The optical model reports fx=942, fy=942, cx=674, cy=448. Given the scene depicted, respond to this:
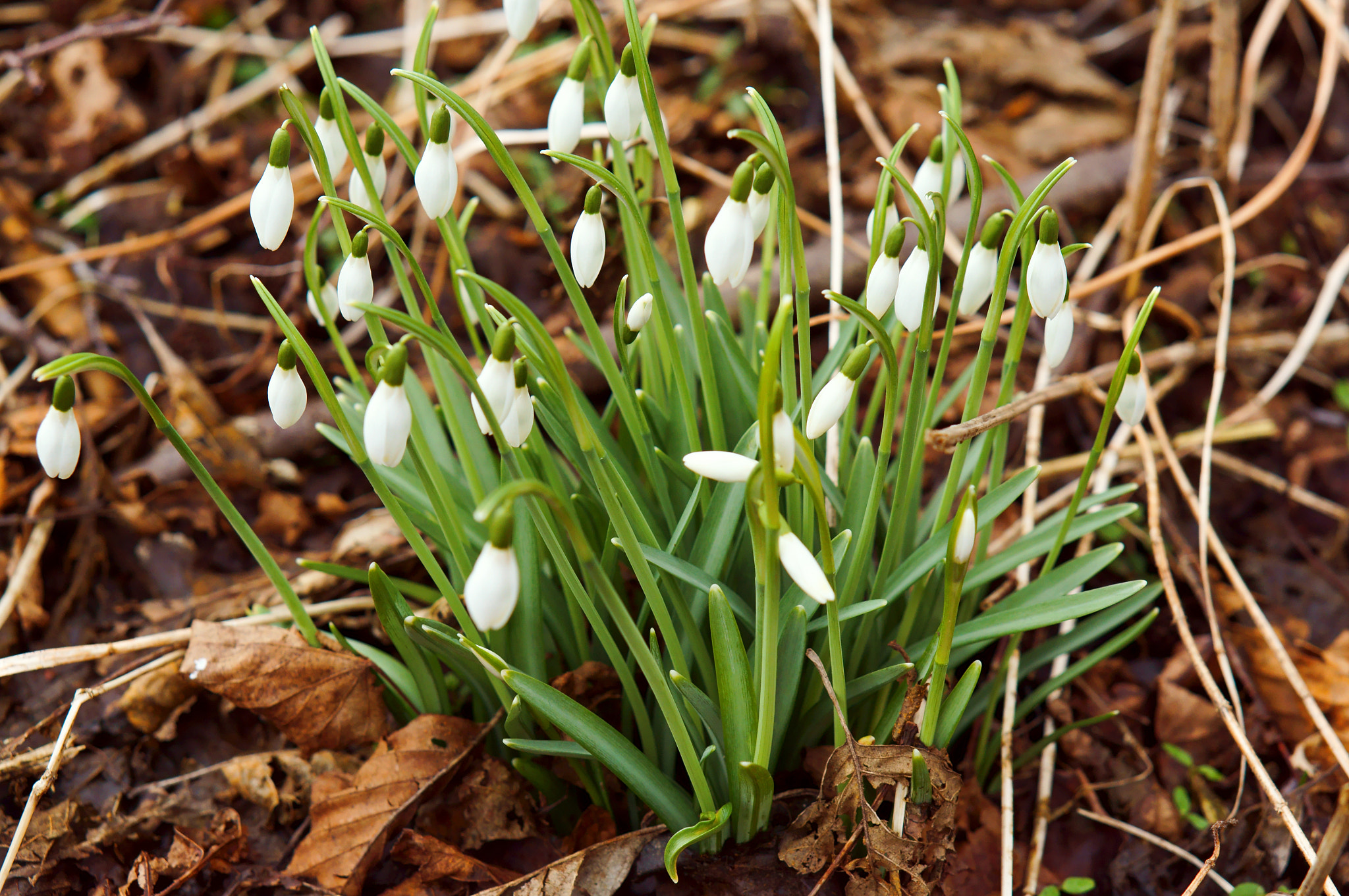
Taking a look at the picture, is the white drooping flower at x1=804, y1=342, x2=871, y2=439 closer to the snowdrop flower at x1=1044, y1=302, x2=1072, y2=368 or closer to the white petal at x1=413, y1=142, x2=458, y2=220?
the snowdrop flower at x1=1044, y1=302, x2=1072, y2=368

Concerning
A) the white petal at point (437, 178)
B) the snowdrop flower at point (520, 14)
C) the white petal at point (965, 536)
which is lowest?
the white petal at point (965, 536)

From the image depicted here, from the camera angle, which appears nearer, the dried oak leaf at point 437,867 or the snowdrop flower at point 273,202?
the snowdrop flower at point 273,202

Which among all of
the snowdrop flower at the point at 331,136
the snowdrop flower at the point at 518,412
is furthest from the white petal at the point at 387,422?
the snowdrop flower at the point at 331,136

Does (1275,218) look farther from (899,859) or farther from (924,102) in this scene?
(899,859)

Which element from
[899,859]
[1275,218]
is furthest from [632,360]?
[1275,218]

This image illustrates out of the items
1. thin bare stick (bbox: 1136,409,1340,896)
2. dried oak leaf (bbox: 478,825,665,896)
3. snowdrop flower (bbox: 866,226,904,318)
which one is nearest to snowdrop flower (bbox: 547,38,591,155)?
snowdrop flower (bbox: 866,226,904,318)

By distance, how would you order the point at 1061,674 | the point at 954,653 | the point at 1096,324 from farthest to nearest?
A: the point at 1096,324 < the point at 1061,674 < the point at 954,653

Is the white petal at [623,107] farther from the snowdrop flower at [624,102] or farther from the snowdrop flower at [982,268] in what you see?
the snowdrop flower at [982,268]

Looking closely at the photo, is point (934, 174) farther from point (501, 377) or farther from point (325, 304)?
point (325, 304)
